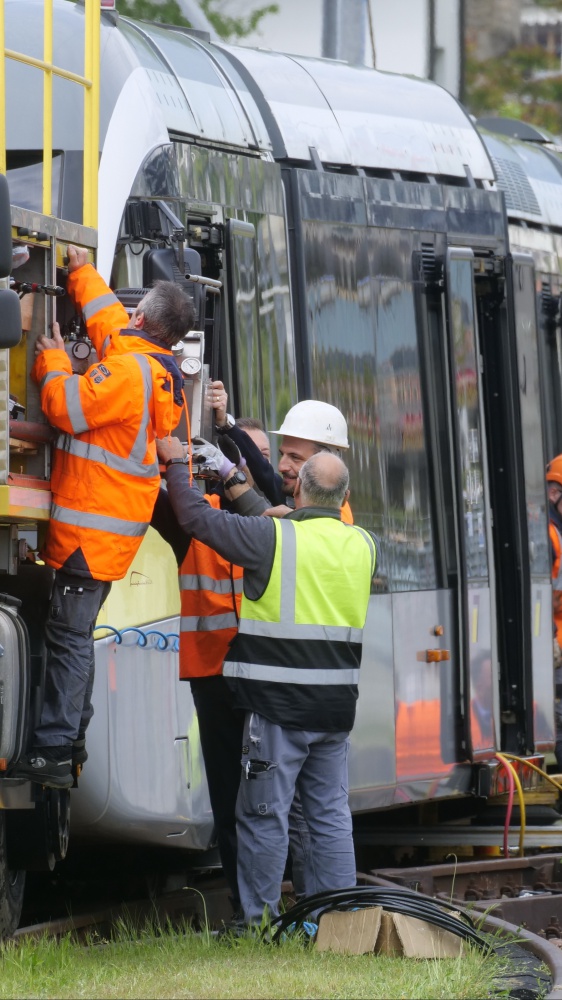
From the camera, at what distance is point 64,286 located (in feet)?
19.8

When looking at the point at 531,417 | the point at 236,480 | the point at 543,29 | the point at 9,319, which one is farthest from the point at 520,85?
the point at 9,319

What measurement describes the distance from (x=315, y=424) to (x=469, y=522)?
164 cm

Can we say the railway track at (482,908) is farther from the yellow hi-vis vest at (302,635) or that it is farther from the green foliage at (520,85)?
the green foliage at (520,85)

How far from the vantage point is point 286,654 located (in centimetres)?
638

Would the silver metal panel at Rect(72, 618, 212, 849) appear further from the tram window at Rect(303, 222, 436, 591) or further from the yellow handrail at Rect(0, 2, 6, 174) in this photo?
the yellow handrail at Rect(0, 2, 6, 174)

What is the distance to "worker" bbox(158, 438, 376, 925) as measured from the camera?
632cm

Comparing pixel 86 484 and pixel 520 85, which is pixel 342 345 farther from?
pixel 520 85

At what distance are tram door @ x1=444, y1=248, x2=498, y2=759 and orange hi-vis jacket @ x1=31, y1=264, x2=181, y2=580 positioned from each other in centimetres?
278

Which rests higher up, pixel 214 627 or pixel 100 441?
pixel 100 441

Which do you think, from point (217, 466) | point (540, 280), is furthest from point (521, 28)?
point (217, 466)

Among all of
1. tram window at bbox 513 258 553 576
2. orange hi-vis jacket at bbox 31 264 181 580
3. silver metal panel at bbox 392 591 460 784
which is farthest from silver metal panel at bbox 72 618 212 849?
tram window at bbox 513 258 553 576

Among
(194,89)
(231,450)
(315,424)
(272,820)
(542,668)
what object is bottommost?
(272,820)

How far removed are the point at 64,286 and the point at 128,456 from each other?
2.02ft

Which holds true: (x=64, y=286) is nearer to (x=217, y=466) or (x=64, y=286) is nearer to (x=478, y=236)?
(x=217, y=466)
